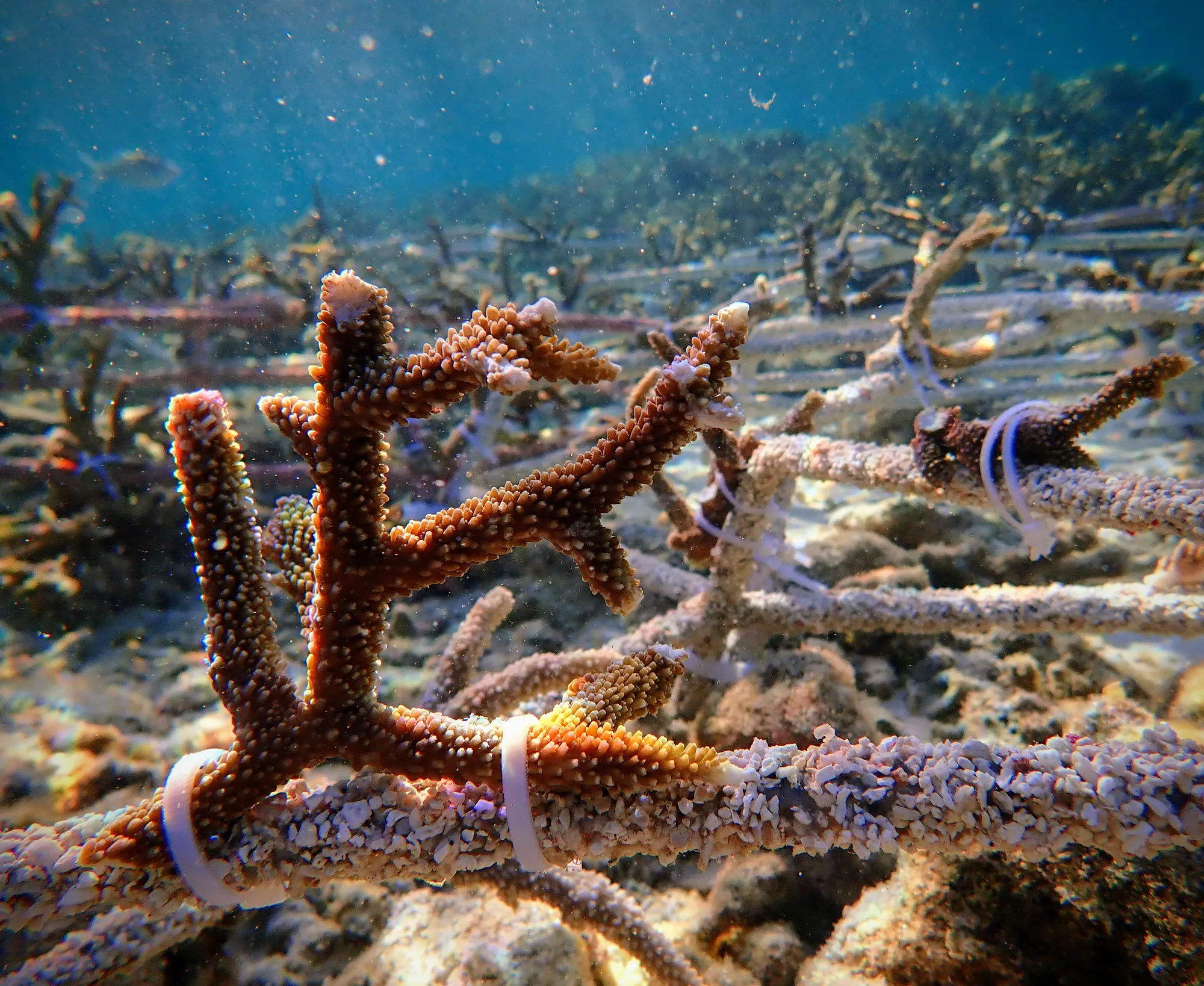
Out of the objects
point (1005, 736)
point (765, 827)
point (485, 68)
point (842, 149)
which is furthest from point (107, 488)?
point (485, 68)

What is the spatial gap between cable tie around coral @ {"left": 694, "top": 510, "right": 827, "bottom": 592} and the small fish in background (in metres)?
17.0

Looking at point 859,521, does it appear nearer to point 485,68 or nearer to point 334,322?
point 334,322

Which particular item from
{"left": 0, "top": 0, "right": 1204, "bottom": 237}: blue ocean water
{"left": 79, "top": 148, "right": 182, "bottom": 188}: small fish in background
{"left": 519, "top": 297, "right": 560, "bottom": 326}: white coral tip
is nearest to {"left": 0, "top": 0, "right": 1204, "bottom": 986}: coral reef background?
{"left": 519, "top": 297, "right": 560, "bottom": 326}: white coral tip

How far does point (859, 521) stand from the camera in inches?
141

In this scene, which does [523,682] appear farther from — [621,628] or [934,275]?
[934,275]

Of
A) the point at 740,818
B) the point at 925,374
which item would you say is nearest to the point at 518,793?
the point at 740,818

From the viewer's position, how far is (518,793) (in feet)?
3.68

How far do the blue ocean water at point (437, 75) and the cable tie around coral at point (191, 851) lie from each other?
24966 mm

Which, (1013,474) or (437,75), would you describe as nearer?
(1013,474)

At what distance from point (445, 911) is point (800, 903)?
1231 millimetres

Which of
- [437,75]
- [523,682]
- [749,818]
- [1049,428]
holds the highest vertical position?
[437,75]

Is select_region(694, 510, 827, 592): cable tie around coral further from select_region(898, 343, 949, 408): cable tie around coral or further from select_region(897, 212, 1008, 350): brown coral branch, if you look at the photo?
select_region(897, 212, 1008, 350): brown coral branch

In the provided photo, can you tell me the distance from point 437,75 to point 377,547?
8322 centimetres

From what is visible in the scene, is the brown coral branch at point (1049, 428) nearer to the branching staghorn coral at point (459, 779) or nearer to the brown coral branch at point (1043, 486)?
the brown coral branch at point (1043, 486)
